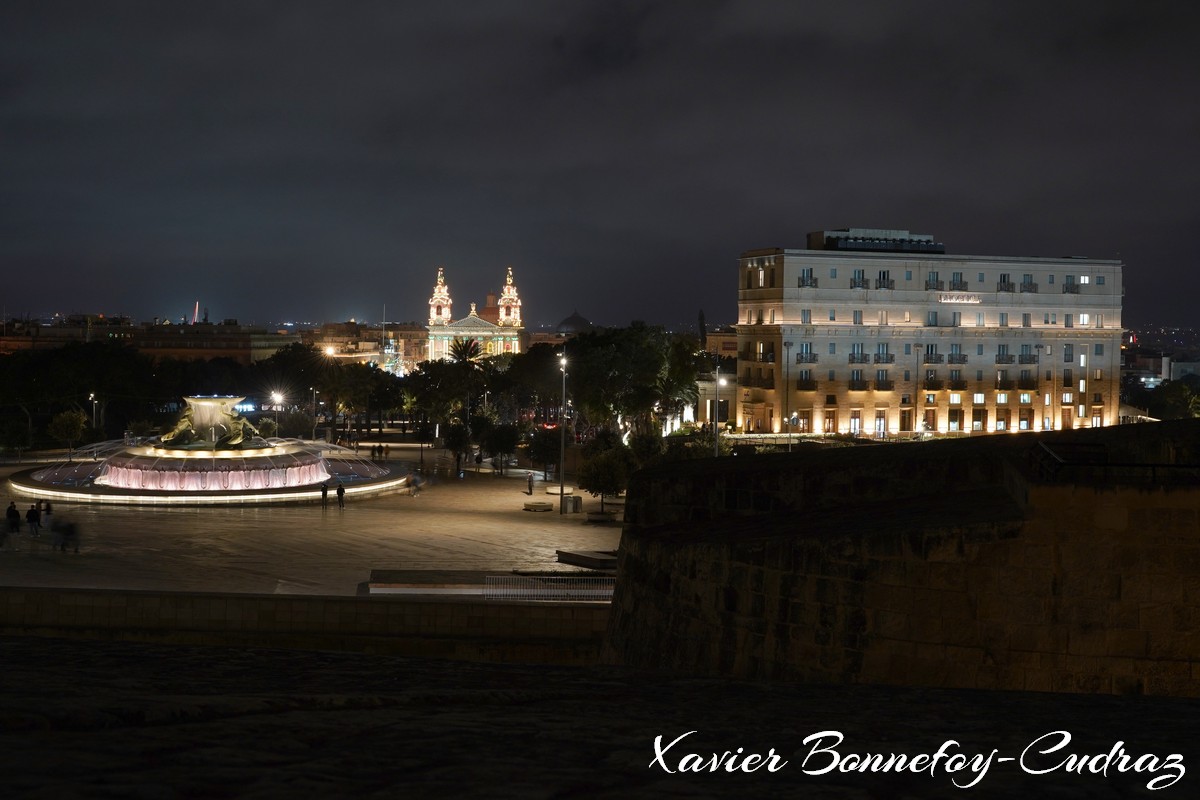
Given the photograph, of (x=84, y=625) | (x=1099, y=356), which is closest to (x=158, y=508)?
(x=84, y=625)

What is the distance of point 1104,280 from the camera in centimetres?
6250

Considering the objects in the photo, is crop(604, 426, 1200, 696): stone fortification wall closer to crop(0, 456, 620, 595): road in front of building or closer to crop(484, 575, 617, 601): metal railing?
crop(484, 575, 617, 601): metal railing

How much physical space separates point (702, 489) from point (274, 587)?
A: 38.0 feet

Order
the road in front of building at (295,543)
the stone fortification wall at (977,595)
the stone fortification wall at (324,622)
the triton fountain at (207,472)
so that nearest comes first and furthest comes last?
the stone fortification wall at (977,595)
the stone fortification wall at (324,622)
the road in front of building at (295,543)
the triton fountain at (207,472)

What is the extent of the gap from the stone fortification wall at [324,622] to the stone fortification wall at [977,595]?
378 centimetres

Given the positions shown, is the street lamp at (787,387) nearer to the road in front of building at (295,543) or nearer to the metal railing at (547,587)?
the road in front of building at (295,543)

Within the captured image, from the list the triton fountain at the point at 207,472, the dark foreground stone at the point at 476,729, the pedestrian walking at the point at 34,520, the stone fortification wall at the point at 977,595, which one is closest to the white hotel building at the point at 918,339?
the triton fountain at the point at 207,472

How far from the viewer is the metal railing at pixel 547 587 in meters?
18.9

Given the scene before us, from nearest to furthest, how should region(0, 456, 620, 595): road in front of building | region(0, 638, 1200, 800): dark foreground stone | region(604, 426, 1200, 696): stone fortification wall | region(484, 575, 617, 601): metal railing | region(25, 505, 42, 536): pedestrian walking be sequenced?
1. region(0, 638, 1200, 800): dark foreground stone
2. region(604, 426, 1200, 696): stone fortification wall
3. region(484, 575, 617, 601): metal railing
4. region(0, 456, 620, 595): road in front of building
5. region(25, 505, 42, 536): pedestrian walking

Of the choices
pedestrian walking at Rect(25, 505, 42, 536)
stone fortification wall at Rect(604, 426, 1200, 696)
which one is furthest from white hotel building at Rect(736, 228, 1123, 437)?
stone fortification wall at Rect(604, 426, 1200, 696)

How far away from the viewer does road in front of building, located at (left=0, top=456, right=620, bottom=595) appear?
2339 cm

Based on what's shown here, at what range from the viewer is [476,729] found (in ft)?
20.6

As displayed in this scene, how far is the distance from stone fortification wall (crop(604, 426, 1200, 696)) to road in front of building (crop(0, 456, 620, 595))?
12.6m

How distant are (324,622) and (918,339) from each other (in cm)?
4961
